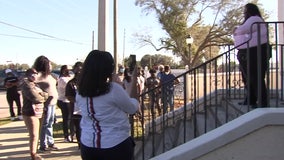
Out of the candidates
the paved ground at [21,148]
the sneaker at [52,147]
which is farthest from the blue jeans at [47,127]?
the paved ground at [21,148]

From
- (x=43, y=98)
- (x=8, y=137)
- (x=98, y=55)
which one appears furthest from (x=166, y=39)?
(x=98, y=55)

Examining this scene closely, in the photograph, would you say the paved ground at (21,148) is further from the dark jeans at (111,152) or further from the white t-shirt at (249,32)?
the dark jeans at (111,152)

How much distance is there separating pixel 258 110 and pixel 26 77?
4.00 meters

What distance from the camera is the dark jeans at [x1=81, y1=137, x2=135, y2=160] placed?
11.4ft

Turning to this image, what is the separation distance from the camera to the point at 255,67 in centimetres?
575

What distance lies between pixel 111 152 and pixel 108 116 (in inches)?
11.6

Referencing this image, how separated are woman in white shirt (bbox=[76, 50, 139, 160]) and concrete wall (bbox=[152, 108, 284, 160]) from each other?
56.2 inches

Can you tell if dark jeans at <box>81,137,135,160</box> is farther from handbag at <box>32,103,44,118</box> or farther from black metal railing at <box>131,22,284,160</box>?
handbag at <box>32,103,44,118</box>

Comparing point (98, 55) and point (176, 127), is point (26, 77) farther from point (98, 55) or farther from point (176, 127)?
point (98, 55)

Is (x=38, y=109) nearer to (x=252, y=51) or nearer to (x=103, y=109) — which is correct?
(x=252, y=51)

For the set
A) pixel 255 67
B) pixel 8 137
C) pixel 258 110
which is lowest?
pixel 8 137

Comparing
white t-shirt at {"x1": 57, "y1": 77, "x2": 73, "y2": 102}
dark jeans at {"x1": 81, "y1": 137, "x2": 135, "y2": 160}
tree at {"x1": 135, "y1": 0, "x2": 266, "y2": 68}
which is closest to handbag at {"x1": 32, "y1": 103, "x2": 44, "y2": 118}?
white t-shirt at {"x1": 57, "y1": 77, "x2": 73, "y2": 102}

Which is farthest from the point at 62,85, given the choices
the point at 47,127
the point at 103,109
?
the point at 103,109

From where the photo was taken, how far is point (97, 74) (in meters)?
3.40
